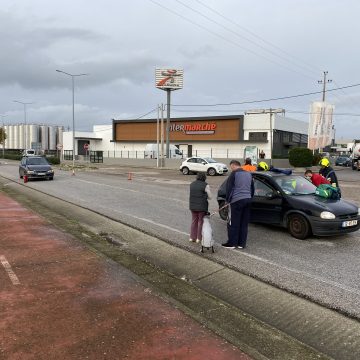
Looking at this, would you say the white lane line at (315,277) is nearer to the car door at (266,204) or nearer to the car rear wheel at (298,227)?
the car rear wheel at (298,227)

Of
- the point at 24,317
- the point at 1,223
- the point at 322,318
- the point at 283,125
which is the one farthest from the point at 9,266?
the point at 283,125

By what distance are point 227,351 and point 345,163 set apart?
5822 centimetres

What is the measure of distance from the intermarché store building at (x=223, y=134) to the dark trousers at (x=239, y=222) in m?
42.9

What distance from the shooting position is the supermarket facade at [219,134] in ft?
177

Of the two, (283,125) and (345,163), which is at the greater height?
(283,125)

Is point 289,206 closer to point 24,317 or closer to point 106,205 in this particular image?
point 24,317

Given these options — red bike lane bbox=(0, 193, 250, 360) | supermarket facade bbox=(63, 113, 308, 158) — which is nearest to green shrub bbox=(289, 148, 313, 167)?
supermarket facade bbox=(63, 113, 308, 158)

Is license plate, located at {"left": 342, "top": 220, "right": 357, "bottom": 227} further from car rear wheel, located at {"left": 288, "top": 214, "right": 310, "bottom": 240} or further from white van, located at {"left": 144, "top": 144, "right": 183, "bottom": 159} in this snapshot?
white van, located at {"left": 144, "top": 144, "right": 183, "bottom": 159}

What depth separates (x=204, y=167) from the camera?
34531 mm

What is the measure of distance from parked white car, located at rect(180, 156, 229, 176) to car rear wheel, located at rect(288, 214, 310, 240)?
24.6m

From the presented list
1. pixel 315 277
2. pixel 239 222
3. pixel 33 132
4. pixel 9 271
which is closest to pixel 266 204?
pixel 239 222

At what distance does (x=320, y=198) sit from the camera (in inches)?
365

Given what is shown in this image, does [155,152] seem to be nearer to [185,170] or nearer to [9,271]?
[185,170]

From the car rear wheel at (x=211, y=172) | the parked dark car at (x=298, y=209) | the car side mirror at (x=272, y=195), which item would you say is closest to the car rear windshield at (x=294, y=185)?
the parked dark car at (x=298, y=209)
